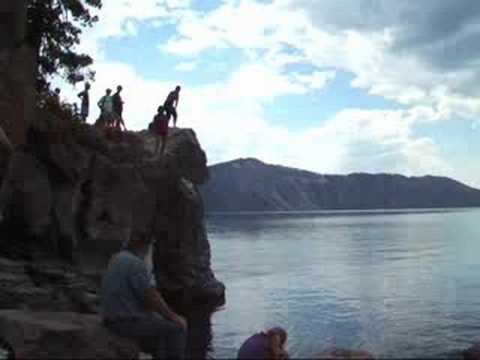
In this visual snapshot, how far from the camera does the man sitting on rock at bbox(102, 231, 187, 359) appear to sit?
1062cm

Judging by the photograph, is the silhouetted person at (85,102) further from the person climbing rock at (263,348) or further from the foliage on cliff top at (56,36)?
the person climbing rock at (263,348)

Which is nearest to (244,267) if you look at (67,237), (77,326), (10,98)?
(67,237)

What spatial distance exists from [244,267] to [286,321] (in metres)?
32.1

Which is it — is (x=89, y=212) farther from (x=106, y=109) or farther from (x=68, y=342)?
(x=68, y=342)

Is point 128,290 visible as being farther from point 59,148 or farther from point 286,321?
point 286,321

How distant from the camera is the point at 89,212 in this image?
111 feet

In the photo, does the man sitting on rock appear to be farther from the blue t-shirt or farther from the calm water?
the calm water

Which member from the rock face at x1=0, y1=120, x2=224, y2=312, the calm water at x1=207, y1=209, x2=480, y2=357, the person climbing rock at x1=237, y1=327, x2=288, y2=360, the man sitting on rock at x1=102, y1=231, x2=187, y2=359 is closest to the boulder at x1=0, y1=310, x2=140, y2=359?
the man sitting on rock at x1=102, y1=231, x2=187, y2=359

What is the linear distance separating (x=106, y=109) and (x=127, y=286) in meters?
26.5

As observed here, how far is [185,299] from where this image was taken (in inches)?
1636

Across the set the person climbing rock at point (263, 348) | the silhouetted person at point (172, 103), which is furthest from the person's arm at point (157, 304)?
the silhouetted person at point (172, 103)

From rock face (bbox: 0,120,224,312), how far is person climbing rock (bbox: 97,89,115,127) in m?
0.97

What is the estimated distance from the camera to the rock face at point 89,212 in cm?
2495

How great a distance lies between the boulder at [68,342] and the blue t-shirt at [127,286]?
0.62 metres
